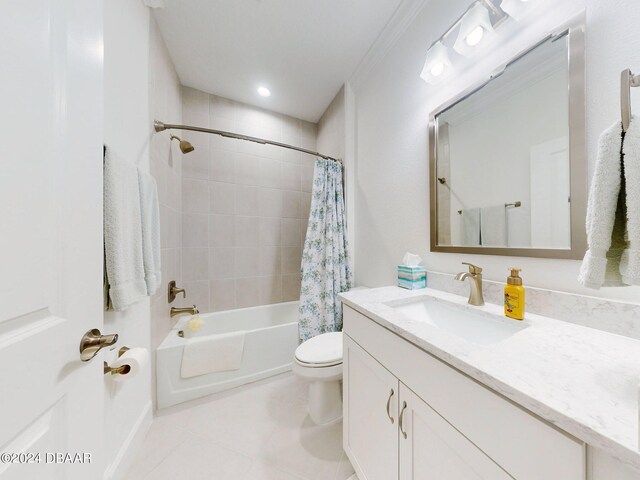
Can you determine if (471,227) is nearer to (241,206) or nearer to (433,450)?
(433,450)

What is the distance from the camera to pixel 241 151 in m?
2.19

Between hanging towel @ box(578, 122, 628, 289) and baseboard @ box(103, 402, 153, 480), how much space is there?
1.66 m

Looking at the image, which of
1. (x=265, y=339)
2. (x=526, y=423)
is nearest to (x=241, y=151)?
(x=265, y=339)

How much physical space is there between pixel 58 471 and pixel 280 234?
2035mm

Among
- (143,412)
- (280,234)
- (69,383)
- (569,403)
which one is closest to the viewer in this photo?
(569,403)

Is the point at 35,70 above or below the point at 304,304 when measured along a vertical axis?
above

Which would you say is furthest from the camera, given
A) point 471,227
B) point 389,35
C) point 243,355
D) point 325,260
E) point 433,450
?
point 325,260

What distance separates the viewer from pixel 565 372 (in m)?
0.42

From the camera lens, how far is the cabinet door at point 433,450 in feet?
1.51

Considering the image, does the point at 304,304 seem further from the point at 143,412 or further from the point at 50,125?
the point at 50,125

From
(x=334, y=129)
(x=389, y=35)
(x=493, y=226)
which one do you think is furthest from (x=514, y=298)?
(x=334, y=129)

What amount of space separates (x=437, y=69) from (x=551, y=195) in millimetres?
797

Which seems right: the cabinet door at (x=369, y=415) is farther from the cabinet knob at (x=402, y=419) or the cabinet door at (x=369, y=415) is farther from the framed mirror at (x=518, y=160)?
the framed mirror at (x=518, y=160)

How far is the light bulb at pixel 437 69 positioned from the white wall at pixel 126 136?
144cm
